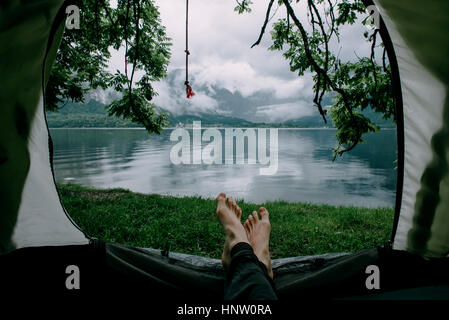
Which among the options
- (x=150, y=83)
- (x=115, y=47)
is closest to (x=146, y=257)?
(x=150, y=83)

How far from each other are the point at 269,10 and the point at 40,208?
2.40 meters

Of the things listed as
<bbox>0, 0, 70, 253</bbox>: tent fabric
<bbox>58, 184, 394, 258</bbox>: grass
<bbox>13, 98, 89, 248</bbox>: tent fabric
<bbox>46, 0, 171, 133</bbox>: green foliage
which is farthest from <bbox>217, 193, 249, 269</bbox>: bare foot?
<bbox>46, 0, 171, 133</bbox>: green foliage

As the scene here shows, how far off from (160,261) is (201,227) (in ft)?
5.54

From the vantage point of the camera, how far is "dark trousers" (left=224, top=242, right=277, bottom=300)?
3.38 ft

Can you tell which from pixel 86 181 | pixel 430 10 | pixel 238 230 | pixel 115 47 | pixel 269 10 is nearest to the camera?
pixel 430 10

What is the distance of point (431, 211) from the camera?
3.55ft

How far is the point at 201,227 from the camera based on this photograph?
3.18 metres

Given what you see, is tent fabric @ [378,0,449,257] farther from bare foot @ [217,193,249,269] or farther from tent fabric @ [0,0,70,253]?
tent fabric @ [0,0,70,253]

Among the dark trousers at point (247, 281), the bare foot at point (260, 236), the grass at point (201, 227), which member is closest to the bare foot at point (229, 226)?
the bare foot at point (260, 236)

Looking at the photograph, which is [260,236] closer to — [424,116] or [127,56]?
[424,116]

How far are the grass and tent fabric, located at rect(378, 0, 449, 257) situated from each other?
1580 millimetres

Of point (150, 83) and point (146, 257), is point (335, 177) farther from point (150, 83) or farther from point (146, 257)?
point (146, 257)

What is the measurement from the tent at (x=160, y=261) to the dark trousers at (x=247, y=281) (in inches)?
11.6

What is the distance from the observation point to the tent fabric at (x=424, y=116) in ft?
3.22
